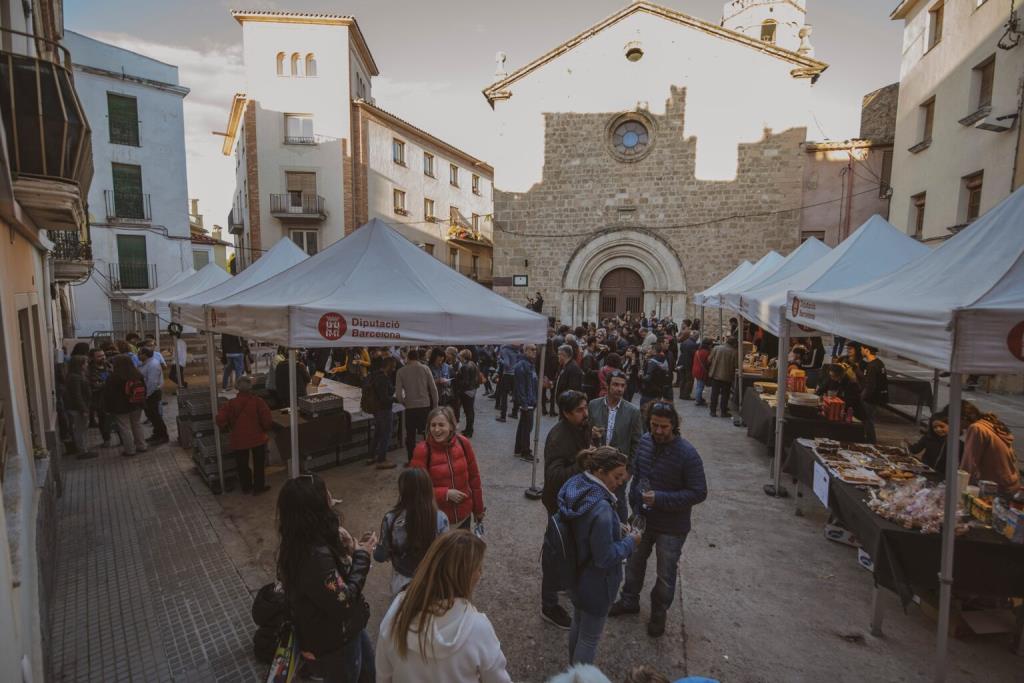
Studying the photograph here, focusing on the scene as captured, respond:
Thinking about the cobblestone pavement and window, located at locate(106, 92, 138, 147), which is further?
window, located at locate(106, 92, 138, 147)

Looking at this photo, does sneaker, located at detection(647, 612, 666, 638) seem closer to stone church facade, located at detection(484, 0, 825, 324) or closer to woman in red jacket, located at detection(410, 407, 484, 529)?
woman in red jacket, located at detection(410, 407, 484, 529)

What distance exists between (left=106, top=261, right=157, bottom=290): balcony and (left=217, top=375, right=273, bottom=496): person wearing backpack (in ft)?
59.8

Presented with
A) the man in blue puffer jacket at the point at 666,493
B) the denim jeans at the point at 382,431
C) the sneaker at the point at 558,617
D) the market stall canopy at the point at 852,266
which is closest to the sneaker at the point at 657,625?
the man in blue puffer jacket at the point at 666,493

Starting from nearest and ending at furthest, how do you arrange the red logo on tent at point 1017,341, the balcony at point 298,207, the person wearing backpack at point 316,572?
1. the person wearing backpack at point 316,572
2. the red logo on tent at point 1017,341
3. the balcony at point 298,207

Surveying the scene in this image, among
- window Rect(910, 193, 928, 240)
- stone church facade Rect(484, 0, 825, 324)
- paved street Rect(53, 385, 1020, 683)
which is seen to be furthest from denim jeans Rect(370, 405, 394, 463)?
window Rect(910, 193, 928, 240)

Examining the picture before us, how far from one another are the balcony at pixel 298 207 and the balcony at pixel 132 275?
5419 millimetres

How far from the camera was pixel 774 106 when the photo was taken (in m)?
18.2

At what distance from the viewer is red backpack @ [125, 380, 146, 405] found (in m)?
7.19

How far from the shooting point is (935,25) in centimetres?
1558

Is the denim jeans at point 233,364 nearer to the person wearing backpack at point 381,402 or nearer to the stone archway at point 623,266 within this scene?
the person wearing backpack at point 381,402

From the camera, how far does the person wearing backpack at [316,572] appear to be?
2.33 meters

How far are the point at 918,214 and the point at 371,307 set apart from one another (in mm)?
18871

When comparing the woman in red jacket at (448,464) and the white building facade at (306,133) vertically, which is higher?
the white building facade at (306,133)

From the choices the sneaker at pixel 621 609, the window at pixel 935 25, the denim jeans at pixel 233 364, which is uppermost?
the window at pixel 935 25
